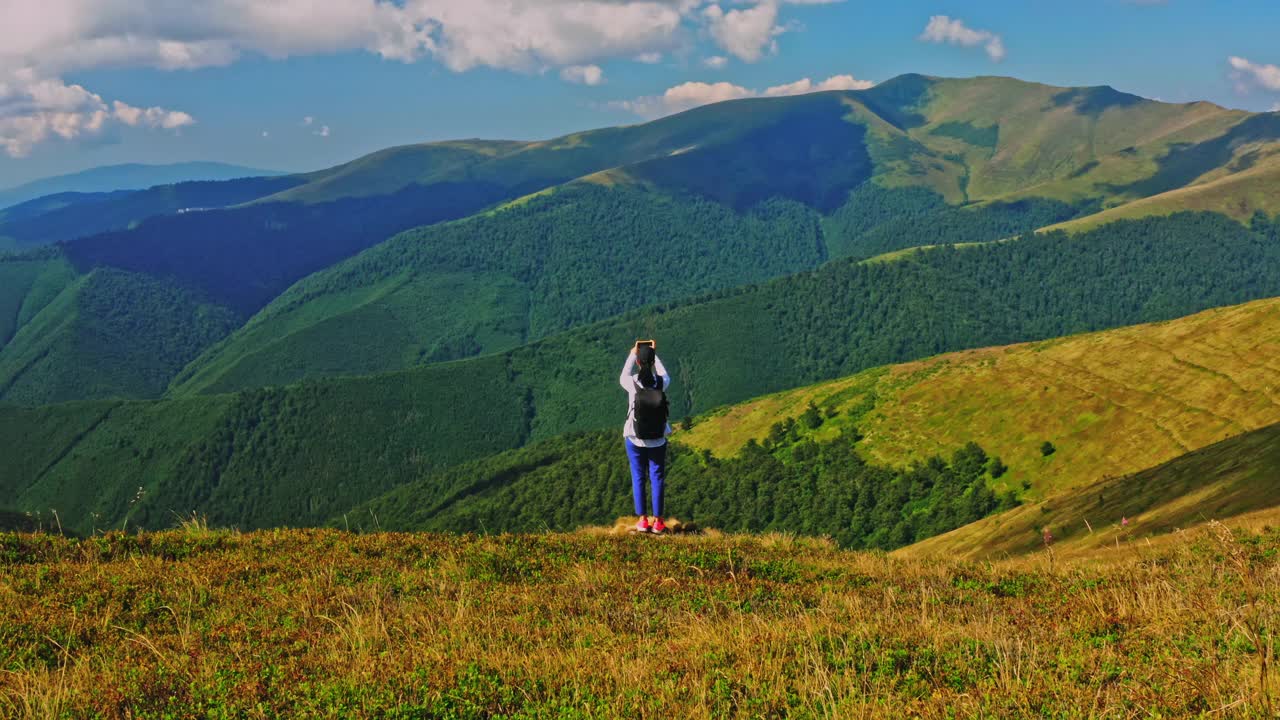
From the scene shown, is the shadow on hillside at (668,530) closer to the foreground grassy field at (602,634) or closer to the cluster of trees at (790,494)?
the foreground grassy field at (602,634)

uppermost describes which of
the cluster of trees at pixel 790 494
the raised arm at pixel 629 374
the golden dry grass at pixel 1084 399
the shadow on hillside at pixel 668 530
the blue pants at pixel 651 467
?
the raised arm at pixel 629 374

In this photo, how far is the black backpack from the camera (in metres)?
17.4

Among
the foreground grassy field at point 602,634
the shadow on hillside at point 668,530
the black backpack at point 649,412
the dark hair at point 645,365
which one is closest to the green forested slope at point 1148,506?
the shadow on hillside at point 668,530

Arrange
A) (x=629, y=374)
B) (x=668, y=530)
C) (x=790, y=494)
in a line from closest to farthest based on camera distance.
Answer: (x=629, y=374) < (x=668, y=530) < (x=790, y=494)

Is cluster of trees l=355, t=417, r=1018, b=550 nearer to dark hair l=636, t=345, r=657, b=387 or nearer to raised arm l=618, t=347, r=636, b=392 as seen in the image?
raised arm l=618, t=347, r=636, b=392

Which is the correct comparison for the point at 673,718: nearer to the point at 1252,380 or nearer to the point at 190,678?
the point at 190,678

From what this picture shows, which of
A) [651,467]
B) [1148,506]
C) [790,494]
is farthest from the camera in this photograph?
[790,494]

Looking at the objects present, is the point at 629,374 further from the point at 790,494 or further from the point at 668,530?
the point at 790,494

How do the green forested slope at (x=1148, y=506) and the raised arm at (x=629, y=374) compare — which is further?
the green forested slope at (x=1148, y=506)

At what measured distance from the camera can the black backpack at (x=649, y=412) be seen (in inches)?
685

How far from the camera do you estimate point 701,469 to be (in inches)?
6004

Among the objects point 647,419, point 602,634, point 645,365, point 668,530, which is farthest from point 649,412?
point 602,634

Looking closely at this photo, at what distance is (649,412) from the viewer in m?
17.4

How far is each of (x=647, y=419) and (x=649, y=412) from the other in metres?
0.17
